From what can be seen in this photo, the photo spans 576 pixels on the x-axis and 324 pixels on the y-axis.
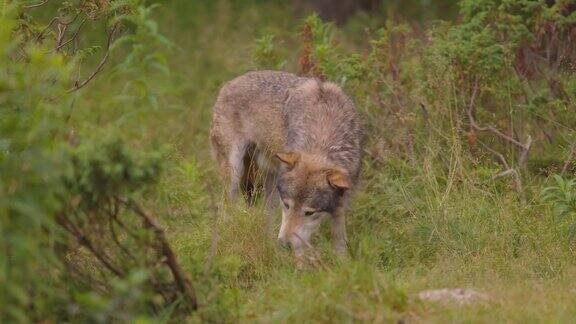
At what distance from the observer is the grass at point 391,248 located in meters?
6.41

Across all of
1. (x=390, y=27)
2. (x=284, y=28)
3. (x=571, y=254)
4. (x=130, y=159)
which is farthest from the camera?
(x=284, y=28)

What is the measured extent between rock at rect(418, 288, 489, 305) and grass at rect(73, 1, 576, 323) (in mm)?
81

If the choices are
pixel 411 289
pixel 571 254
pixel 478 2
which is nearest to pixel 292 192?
pixel 411 289

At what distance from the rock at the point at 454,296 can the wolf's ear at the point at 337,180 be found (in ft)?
4.81

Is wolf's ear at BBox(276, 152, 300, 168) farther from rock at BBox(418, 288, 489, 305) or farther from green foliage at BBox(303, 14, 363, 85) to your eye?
green foliage at BBox(303, 14, 363, 85)

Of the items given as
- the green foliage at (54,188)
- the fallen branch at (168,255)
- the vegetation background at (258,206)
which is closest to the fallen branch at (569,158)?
the vegetation background at (258,206)

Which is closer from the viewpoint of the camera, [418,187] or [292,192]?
[292,192]

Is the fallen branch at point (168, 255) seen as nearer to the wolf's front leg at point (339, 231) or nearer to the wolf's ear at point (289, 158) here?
the wolf's ear at point (289, 158)

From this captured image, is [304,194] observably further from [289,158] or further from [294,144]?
[294,144]

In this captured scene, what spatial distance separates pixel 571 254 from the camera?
811 cm

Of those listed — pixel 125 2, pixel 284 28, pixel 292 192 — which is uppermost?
pixel 125 2

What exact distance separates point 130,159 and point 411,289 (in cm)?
224

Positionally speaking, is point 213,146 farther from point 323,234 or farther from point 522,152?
point 522,152

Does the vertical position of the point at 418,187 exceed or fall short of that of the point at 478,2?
it falls short
